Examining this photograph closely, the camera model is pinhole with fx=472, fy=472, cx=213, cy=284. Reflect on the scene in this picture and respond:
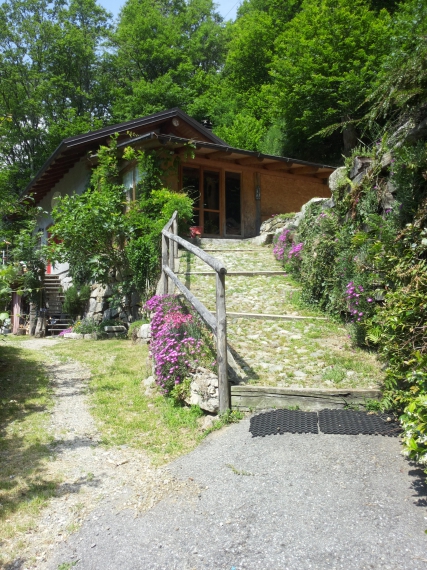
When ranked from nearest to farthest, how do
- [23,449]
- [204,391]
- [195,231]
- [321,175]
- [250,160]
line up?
[23,449], [204,391], [195,231], [250,160], [321,175]

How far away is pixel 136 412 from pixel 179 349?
2.85 ft

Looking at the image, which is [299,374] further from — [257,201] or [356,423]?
[257,201]

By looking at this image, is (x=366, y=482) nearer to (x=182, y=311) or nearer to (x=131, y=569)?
(x=131, y=569)

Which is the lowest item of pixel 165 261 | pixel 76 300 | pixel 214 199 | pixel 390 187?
pixel 76 300

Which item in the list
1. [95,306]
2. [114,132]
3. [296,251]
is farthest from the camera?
[114,132]

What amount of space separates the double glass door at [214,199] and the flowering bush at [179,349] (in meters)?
8.18

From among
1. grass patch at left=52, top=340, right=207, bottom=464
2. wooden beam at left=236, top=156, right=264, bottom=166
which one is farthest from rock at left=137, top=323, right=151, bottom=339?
wooden beam at left=236, top=156, right=264, bottom=166

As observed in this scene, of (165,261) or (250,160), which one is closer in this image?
(165,261)

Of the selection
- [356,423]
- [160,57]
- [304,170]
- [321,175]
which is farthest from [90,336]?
[160,57]

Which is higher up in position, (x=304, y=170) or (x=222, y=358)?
(x=304, y=170)

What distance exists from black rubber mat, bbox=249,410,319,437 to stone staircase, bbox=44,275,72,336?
10.8 metres

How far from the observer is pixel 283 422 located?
4250mm

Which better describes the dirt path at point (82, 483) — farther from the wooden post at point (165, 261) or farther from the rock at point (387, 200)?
the rock at point (387, 200)

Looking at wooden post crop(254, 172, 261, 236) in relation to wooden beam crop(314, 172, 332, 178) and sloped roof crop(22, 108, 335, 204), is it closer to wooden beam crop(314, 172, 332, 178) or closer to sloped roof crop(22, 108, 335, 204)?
sloped roof crop(22, 108, 335, 204)
